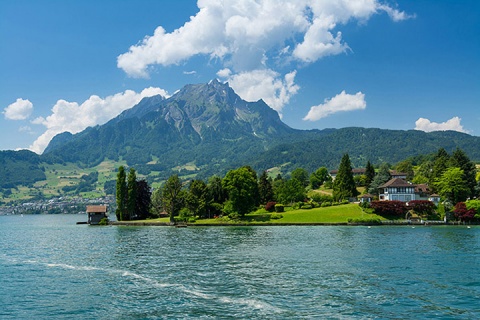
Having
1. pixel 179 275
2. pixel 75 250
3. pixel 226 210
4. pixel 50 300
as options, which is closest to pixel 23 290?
pixel 50 300

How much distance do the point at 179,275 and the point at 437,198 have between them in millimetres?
99986

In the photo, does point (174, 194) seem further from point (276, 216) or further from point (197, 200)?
point (276, 216)

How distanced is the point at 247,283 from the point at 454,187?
95642 mm

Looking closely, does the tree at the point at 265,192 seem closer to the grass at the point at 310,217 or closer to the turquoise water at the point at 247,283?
the grass at the point at 310,217

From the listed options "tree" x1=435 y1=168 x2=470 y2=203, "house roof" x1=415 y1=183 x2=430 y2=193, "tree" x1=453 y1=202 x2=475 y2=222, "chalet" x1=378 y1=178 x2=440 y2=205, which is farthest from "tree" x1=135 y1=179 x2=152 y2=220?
"tree" x1=453 y1=202 x2=475 y2=222

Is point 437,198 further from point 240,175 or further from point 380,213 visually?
point 240,175

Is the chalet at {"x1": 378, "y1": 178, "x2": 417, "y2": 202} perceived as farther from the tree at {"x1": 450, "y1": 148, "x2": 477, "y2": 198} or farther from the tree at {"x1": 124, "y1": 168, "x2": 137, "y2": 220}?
the tree at {"x1": 124, "y1": 168, "x2": 137, "y2": 220}

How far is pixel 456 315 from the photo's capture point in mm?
22828

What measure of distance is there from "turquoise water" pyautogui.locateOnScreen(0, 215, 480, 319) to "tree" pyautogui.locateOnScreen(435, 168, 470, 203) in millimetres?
63958

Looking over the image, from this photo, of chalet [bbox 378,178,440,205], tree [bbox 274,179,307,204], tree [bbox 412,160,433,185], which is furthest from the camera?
tree [bbox 412,160,433,185]

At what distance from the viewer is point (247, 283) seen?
30875 mm

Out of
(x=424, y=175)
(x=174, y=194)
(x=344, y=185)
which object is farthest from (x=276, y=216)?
(x=424, y=175)

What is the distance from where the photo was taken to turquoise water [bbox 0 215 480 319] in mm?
24000

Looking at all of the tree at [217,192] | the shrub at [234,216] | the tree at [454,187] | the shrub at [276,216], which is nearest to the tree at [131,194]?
the tree at [217,192]
